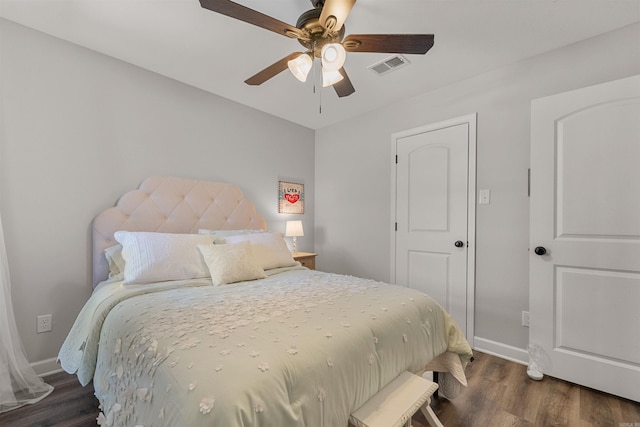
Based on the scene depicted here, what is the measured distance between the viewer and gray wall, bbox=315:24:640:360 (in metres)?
2.11

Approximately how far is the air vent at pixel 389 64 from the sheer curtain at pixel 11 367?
292 centimetres

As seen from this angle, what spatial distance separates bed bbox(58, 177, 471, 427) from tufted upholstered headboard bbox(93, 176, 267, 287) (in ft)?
0.04

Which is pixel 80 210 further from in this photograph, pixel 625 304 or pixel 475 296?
pixel 625 304

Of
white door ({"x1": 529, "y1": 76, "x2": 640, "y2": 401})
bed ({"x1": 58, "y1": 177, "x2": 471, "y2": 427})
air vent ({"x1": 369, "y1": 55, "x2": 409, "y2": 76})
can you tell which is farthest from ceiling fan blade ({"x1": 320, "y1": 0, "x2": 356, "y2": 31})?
white door ({"x1": 529, "y1": 76, "x2": 640, "y2": 401})

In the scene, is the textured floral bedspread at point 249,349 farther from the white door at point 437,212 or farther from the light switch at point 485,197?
the light switch at point 485,197

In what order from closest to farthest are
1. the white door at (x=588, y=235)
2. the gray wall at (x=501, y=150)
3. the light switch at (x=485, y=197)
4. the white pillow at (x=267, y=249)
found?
the white door at (x=588, y=235) < the gray wall at (x=501, y=150) < the white pillow at (x=267, y=249) < the light switch at (x=485, y=197)

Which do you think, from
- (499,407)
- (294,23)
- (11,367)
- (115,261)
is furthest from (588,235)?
(11,367)

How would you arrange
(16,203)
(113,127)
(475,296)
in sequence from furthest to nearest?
(475,296) < (113,127) < (16,203)

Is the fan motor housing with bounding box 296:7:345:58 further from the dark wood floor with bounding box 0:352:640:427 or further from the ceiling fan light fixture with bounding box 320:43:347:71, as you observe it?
the dark wood floor with bounding box 0:352:640:427

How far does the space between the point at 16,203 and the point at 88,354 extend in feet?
4.19

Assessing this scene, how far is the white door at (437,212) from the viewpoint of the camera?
2.67 metres

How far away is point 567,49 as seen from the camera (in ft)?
7.15

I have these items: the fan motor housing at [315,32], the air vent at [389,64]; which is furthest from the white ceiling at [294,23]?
the fan motor housing at [315,32]

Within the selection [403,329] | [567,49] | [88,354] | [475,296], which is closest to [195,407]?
[403,329]
